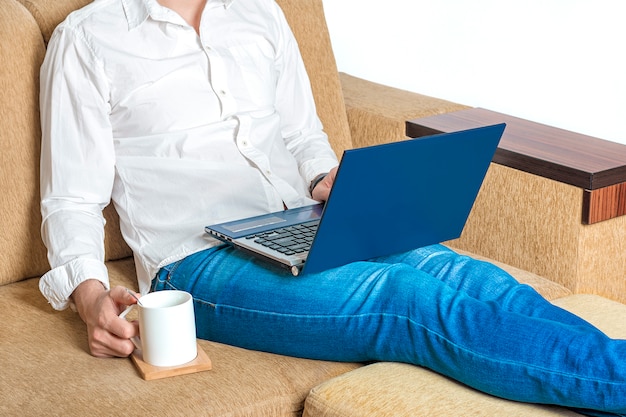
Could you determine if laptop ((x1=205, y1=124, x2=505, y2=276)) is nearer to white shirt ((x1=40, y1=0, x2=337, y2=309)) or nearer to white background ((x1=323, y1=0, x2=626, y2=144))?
white shirt ((x1=40, y1=0, x2=337, y2=309))

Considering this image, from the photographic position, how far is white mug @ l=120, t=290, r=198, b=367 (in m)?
1.39

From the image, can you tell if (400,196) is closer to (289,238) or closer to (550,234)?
(289,238)

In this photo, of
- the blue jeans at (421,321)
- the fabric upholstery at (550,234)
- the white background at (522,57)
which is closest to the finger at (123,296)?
the blue jeans at (421,321)

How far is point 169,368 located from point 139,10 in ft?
2.29

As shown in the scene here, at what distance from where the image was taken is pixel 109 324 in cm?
148

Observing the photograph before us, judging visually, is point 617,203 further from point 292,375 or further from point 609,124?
point 609,124

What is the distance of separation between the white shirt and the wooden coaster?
0.68 feet

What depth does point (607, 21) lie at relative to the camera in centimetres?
342

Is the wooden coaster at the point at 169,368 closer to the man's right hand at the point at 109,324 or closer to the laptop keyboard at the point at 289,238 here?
the man's right hand at the point at 109,324

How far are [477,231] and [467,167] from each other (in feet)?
1.94

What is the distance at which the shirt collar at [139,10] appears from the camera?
1.73 metres

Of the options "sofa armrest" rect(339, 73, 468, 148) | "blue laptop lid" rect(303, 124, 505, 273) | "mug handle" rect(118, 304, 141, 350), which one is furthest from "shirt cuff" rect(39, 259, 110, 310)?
"sofa armrest" rect(339, 73, 468, 148)

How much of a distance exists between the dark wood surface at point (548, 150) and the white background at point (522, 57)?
1.16m

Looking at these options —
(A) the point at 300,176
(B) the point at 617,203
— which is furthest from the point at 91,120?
(B) the point at 617,203
